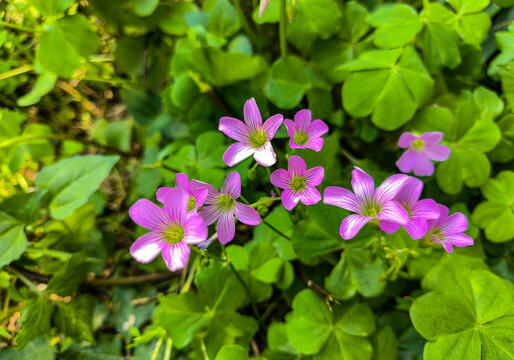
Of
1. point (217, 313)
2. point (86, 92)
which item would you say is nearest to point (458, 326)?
point (217, 313)

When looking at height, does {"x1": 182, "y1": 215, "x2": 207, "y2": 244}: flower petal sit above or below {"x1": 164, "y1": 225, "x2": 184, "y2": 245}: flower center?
above

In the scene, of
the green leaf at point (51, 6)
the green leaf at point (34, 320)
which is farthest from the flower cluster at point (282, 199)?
the green leaf at point (51, 6)

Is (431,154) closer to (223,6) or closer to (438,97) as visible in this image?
(438,97)

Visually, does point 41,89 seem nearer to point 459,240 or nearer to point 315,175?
point 315,175

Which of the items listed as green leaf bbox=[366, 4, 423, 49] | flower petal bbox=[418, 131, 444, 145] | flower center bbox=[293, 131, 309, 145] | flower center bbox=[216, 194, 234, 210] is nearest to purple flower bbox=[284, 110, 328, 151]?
flower center bbox=[293, 131, 309, 145]

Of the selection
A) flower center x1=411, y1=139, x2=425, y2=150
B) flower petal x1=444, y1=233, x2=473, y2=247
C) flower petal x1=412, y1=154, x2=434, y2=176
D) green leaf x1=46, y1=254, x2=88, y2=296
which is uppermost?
flower petal x1=444, y1=233, x2=473, y2=247

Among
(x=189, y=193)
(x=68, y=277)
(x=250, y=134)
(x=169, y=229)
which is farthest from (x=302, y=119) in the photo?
(x=68, y=277)

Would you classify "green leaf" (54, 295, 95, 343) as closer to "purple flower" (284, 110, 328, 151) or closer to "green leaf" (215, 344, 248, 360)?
"green leaf" (215, 344, 248, 360)
